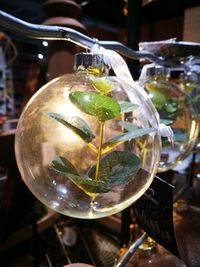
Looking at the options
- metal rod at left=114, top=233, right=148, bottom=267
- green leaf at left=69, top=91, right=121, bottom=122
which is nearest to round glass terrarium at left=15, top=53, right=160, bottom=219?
green leaf at left=69, top=91, right=121, bottom=122

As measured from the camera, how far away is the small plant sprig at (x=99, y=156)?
371 millimetres

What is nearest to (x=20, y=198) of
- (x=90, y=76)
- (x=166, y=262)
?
(x=166, y=262)

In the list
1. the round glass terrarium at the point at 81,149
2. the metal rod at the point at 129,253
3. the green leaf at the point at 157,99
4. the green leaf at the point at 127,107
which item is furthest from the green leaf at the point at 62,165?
the green leaf at the point at 157,99

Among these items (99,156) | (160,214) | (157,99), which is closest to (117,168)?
(99,156)

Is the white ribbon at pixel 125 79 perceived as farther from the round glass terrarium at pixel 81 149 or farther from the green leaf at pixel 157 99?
the green leaf at pixel 157 99

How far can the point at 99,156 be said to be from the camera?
43 centimetres

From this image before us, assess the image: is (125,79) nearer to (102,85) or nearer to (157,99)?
(102,85)

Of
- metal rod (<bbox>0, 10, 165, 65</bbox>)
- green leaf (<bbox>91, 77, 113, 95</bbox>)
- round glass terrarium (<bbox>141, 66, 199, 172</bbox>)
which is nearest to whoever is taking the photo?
metal rod (<bbox>0, 10, 165, 65</bbox>)

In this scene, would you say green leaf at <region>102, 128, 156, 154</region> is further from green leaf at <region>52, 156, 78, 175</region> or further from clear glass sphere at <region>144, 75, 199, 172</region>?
clear glass sphere at <region>144, 75, 199, 172</region>

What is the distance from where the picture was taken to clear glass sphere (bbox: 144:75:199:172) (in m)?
0.68

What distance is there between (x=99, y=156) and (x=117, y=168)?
0.04 metres

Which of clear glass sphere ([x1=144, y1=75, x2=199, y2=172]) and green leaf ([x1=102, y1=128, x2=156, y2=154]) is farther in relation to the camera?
clear glass sphere ([x1=144, y1=75, x2=199, y2=172])

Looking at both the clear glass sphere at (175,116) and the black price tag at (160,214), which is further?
the clear glass sphere at (175,116)

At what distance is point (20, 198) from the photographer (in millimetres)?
1309
